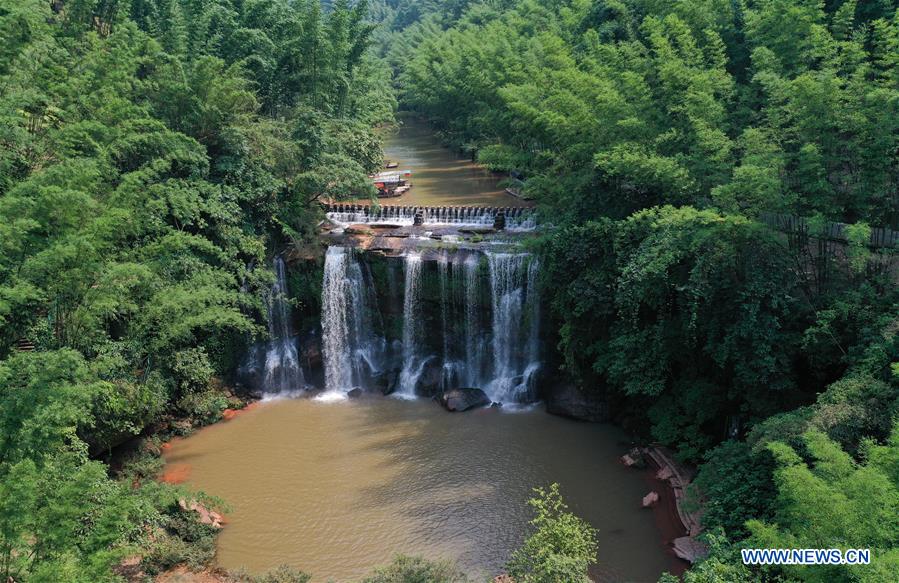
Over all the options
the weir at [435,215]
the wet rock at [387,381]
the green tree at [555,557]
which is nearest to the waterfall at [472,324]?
the wet rock at [387,381]

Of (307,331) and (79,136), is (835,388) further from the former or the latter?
(79,136)

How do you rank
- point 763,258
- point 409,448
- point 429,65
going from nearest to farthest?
point 763,258 < point 409,448 < point 429,65

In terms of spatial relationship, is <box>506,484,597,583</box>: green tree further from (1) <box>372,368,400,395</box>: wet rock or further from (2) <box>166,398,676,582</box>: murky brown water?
(1) <box>372,368,400,395</box>: wet rock

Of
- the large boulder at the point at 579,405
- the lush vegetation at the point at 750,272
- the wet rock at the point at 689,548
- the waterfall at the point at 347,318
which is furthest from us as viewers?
the waterfall at the point at 347,318

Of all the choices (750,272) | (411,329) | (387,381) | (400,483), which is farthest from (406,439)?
(750,272)

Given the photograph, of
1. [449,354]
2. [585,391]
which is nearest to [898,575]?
[585,391]

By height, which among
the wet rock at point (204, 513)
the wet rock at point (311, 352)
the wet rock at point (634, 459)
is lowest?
the wet rock at point (204, 513)

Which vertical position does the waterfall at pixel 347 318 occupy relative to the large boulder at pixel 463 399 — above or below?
above

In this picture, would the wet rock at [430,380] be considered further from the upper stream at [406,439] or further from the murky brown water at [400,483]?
the murky brown water at [400,483]
